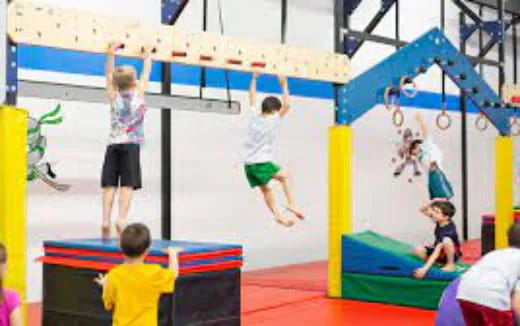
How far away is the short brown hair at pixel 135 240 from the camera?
3.85 meters

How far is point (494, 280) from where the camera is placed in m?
4.30

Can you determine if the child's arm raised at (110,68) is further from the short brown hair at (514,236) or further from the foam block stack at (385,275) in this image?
the foam block stack at (385,275)

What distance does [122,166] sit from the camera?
559 centimetres

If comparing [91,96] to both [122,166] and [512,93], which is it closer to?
[122,166]

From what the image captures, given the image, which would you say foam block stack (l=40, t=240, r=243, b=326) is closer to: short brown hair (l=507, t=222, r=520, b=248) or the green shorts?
the green shorts

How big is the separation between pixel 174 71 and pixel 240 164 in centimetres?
153

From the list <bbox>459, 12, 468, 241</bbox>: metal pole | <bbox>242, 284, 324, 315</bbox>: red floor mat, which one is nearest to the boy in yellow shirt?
<bbox>242, 284, 324, 315</bbox>: red floor mat

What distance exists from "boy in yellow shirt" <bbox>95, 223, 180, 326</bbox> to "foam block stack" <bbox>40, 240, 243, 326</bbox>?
3.86 feet

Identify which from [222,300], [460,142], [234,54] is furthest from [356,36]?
[460,142]

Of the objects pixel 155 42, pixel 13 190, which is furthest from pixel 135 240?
pixel 155 42

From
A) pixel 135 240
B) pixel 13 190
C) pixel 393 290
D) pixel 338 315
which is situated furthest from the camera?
pixel 393 290

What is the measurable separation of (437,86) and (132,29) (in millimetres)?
8488

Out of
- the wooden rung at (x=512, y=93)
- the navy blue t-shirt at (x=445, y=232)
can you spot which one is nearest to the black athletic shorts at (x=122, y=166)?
the navy blue t-shirt at (x=445, y=232)

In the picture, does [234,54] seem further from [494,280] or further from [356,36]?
[494,280]
